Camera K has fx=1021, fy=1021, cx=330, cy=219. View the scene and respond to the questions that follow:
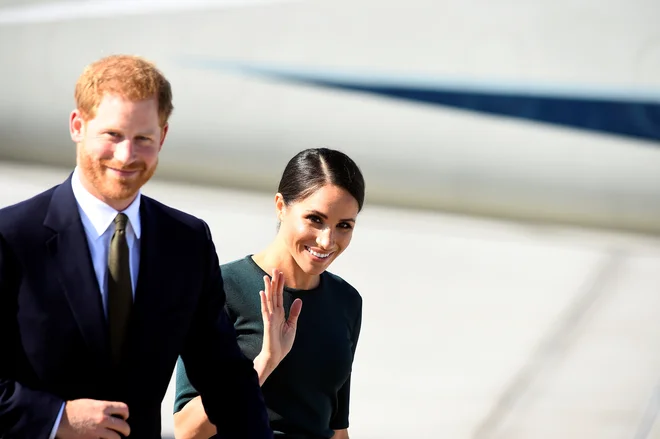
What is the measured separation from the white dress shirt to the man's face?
0.5 inches

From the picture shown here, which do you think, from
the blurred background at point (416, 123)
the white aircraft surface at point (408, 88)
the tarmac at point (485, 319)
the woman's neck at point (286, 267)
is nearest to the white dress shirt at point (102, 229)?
the woman's neck at point (286, 267)

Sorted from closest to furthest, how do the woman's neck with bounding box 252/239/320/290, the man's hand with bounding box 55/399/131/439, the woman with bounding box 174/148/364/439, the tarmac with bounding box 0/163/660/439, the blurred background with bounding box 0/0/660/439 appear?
1. the man's hand with bounding box 55/399/131/439
2. the woman with bounding box 174/148/364/439
3. the woman's neck with bounding box 252/239/320/290
4. the tarmac with bounding box 0/163/660/439
5. the blurred background with bounding box 0/0/660/439

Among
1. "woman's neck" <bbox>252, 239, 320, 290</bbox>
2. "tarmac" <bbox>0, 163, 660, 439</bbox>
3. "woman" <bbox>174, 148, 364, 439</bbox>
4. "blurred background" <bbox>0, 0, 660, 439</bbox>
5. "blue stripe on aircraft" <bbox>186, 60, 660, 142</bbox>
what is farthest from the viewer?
"blue stripe on aircraft" <bbox>186, 60, 660, 142</bbox>

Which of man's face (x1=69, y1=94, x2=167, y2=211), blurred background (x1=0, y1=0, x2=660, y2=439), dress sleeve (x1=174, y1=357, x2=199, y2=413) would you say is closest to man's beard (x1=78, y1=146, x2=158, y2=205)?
man's face (x1=69, y1=94, x2=167, y2=211)

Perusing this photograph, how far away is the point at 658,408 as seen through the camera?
3.19 metres

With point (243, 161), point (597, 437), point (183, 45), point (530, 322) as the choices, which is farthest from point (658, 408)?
point (183, 45)

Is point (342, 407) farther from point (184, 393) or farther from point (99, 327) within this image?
point (99, 327)

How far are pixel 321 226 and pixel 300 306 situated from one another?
0.49 ft

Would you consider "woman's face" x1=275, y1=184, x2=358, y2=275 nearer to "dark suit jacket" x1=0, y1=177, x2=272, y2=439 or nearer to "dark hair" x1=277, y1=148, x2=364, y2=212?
"dark hair" x1=277, y1=148, x2=364, y2=212

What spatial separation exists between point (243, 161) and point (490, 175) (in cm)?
120

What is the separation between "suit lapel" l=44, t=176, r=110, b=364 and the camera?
107 cm

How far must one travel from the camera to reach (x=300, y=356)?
167 centimetres

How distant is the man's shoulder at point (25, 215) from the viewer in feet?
3.52

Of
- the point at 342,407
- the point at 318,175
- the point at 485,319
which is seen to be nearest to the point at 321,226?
the point at 318,175
